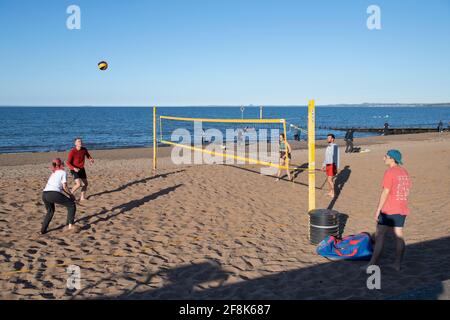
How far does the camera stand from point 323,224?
20.5ft

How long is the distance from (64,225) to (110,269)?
7.75 feet

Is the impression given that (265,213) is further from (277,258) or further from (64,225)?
(64,225)

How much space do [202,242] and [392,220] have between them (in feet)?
9.74

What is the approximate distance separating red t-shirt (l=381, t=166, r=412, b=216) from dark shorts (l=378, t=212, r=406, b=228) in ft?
0.16

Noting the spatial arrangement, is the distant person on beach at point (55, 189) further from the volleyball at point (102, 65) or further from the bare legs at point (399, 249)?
the volleyball at point (102, 65)

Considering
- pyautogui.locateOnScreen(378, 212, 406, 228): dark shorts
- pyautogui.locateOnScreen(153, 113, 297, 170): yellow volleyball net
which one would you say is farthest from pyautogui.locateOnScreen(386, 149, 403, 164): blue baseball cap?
pyautogui.locateOnScreen(153, 113, 297, 170): yellow volleyball net

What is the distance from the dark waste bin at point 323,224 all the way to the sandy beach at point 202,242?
258 mm

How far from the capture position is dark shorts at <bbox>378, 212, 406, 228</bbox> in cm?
491

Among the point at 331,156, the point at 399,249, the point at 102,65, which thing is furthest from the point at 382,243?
the point at 102,65

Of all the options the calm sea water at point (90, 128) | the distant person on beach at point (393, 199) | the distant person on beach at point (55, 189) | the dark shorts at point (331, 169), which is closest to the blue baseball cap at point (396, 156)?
the distant person on beach at point (393, 199)

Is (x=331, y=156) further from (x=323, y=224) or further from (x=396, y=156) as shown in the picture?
(x=396, y=156)

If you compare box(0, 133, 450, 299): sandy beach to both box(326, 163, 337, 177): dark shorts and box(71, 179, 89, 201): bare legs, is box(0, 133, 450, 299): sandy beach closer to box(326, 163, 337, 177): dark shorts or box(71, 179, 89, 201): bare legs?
box(71, 179, 89, 201): bare legs

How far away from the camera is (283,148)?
11414 mm
